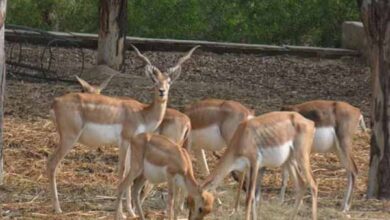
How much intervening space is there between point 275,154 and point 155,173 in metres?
0.92

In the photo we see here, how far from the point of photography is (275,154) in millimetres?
8031

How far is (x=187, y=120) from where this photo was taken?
9000 millimetres

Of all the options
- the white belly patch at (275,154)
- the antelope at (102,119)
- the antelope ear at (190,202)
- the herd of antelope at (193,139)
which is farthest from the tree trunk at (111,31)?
the antelope ear at (190,202)

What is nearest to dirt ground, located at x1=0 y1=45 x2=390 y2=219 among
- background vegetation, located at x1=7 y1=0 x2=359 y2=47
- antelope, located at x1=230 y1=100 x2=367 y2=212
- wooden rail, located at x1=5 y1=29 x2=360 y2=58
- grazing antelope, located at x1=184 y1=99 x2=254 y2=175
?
wooden rail, located at x1=5 y1=29 x2=360 y2=58

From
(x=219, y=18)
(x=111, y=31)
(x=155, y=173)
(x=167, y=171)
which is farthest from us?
(x=219, y=18)

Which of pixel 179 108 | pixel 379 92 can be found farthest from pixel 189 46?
pixel 379 92

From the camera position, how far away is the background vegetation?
19922 millimetres

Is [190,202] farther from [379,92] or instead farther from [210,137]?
[379,92]

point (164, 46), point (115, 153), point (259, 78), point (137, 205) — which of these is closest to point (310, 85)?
point (259, 78)

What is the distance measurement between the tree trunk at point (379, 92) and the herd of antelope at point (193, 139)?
349mm

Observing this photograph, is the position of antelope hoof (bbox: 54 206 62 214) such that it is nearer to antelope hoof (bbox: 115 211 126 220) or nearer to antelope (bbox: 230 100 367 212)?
antelope hoof (bbox: 115 211 126 220)

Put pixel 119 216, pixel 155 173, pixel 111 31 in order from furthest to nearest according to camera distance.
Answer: pixel 111 31
pixel 119 216
pixel 155 173

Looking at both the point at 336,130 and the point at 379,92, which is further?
the point at 379,92

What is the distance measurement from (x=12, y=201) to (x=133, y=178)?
4.60ft
